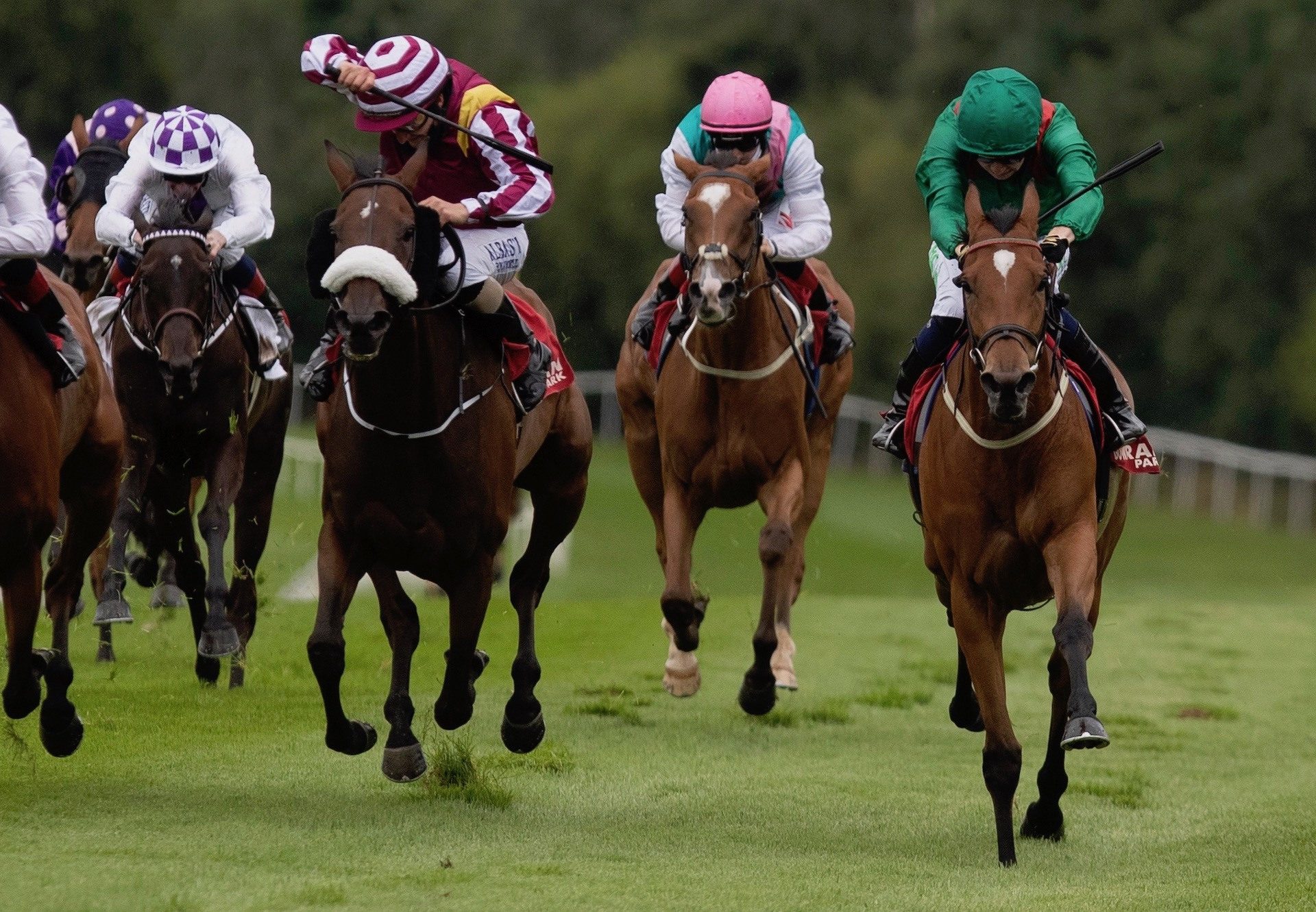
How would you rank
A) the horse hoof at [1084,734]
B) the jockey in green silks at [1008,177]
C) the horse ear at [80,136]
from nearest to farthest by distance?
the horse hoof at [1084,734], the jockey in green silks at [1008,177], the horse ear at [80,136]

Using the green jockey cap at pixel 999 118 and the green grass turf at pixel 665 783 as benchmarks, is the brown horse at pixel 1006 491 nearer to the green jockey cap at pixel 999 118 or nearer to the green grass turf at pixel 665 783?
the green jockey cap at pixel 999 118

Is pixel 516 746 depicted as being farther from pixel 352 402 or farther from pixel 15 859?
pixel 15 859

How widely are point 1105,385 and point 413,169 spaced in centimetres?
263

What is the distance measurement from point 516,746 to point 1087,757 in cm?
295

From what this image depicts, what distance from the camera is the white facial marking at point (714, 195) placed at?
914 centimetres

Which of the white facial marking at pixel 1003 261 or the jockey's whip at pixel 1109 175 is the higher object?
the jockey's whip at pixel 1109 175

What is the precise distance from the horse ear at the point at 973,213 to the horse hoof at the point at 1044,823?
207 cm

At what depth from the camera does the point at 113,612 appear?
10688 mm

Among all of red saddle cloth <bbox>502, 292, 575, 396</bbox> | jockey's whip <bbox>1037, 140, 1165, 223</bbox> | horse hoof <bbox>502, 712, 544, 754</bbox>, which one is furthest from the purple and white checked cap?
jockey's whip <bbox>1037, 140, 1165, 223</bbox>

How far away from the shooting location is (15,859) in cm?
660

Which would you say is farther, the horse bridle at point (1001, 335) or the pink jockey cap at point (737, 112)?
the pink jockey cap at point (737, 112)

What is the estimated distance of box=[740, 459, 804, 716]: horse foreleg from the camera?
388 inches

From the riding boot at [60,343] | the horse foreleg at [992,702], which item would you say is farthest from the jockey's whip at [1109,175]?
the riding boot at [60,343]

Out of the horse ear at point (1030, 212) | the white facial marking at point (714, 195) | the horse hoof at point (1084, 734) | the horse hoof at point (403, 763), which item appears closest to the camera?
the horse hoof at point (1084, 734)
